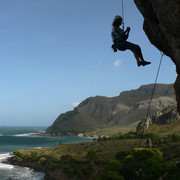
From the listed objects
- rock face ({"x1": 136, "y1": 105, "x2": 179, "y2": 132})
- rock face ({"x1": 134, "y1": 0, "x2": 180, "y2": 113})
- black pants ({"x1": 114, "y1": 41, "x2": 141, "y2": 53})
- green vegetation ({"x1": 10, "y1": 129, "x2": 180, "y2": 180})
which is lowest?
green vegetation ({"x1": 10, "y1": 129, "x2": 180, "y2": 180})

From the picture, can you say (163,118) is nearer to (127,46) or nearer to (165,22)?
(127,46)

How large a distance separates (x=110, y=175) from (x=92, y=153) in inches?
1013

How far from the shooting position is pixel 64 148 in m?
95.2

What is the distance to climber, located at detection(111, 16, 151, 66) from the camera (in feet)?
30.9

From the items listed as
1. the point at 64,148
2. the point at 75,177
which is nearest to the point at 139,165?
the point at 75,177

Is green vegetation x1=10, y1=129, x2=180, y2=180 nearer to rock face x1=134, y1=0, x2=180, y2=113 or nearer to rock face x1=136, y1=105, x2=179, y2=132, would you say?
rock face x1=134, y1=0, x2=180, y2=113

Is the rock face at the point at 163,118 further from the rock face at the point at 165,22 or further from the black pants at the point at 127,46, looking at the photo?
the black pants at the point at 127,46

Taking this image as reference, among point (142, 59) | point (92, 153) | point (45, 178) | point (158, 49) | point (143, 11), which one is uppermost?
point (143, 11)

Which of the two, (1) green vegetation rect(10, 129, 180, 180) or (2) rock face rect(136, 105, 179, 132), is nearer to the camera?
(1) green vegetation rect(10, 129, 180, 180)

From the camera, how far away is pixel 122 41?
9570mm

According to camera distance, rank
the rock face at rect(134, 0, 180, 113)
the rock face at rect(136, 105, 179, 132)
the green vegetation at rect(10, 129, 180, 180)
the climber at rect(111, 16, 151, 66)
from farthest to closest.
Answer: the rock face at rect(136, 105, 179, 132), the green vegetation at rect(10, 129, 180, 180), the climber at rect(111, 16, 151, 66), the rock face at rect(134, 0, 180, 113)

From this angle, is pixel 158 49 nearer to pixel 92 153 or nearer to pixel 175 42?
pixel 175 42

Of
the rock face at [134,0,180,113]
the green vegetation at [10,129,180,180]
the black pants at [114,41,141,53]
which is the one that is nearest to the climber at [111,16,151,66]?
the black pants at [114,41,141,53]

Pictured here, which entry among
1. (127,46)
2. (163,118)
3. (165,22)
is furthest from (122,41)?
(163,118)
